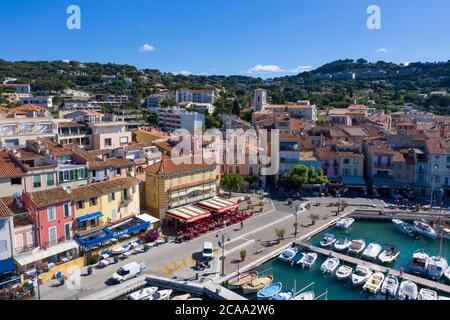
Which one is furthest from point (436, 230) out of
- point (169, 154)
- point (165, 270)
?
point (169, 154)

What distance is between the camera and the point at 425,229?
3353cm

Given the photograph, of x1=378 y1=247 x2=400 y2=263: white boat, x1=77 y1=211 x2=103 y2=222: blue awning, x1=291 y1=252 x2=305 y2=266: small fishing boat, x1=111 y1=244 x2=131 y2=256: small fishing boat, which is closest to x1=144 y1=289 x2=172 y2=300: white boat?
x1=111 y1=244 x2=131 y2=256: small fishing boat

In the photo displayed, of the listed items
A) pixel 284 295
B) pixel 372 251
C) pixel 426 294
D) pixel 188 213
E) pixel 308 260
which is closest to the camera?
pixel 284 295

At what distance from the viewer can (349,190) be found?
146ft

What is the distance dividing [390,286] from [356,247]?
6.26 m

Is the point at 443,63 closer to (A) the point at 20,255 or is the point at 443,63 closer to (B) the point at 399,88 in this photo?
(B) the point at 399,88

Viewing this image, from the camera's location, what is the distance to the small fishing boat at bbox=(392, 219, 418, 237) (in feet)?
109

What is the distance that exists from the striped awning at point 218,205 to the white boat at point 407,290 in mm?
15851

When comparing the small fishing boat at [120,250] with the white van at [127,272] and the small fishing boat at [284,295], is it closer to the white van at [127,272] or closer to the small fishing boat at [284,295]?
the white van at [127,272]

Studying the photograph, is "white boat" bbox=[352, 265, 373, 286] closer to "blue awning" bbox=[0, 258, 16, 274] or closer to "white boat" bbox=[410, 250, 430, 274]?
"white boat" bbox=[410, 250, 430, 274]

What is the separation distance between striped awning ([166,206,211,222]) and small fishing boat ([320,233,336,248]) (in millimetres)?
10008

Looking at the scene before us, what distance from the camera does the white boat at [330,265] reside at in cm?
2614

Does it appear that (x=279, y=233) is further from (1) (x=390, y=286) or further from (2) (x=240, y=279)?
(1) (x=390, y=286)

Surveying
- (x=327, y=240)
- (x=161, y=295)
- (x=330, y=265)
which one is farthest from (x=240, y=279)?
(x=327, y=240)
